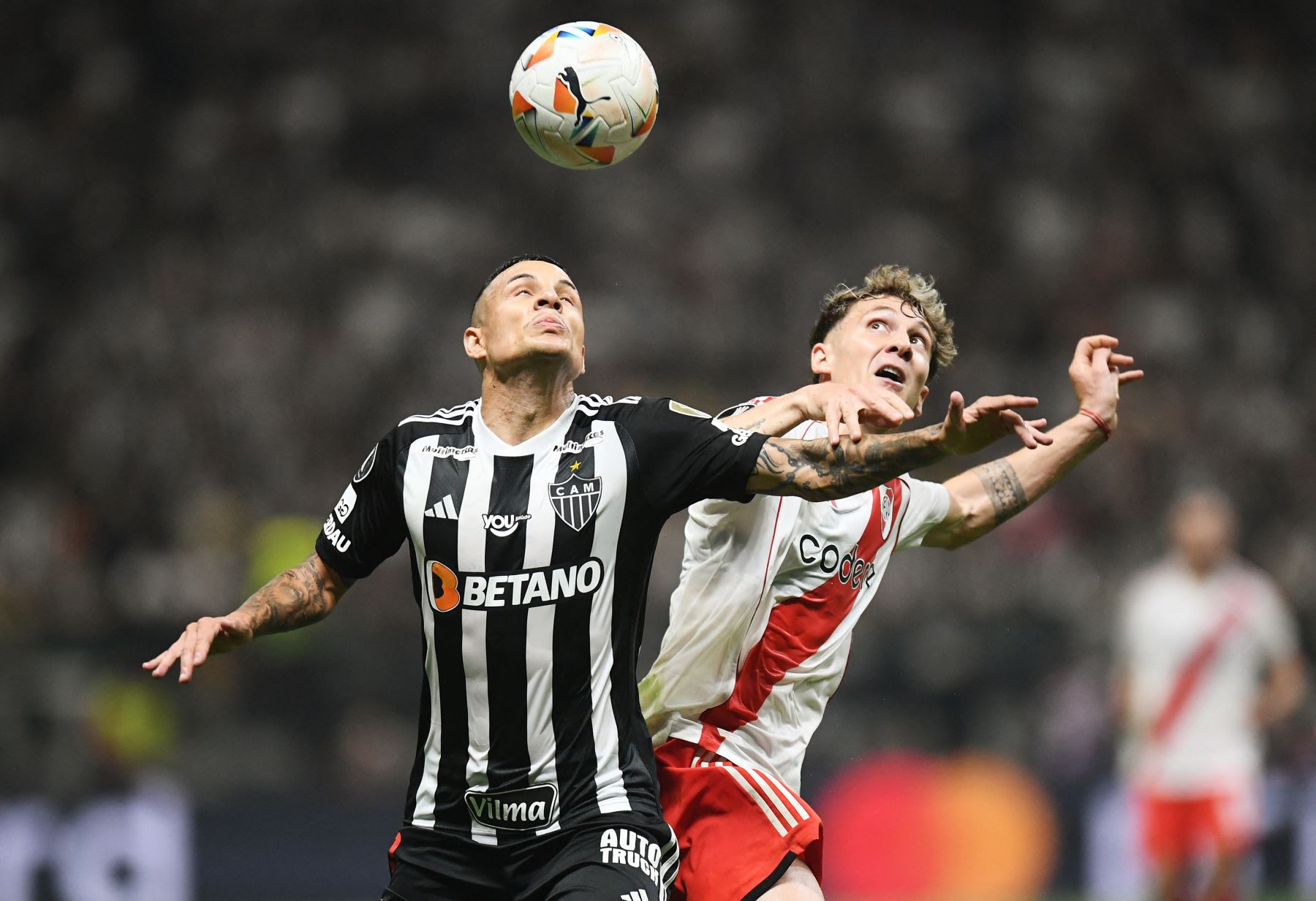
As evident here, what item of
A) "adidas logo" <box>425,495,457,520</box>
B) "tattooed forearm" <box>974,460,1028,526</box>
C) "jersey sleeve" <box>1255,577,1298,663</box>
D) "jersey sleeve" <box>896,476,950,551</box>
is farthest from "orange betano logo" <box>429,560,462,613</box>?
"jersey sleeve" <box>1255,577,1298,663</box>

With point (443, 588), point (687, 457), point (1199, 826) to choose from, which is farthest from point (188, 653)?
point (1199, 826)

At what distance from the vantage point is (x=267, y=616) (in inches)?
173

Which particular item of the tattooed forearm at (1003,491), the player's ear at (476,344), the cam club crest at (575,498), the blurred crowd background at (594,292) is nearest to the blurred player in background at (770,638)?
the tattooed forearm at (1003,491)

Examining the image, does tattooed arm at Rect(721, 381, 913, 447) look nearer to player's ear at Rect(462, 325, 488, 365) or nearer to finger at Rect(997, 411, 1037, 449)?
finger at Rect(997, 411, 1037, 449)

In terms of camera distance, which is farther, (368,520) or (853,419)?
(368,520)

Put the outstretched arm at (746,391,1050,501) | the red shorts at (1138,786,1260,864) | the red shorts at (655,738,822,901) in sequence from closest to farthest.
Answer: the outstretched arm at (746,391,1050,501) → the red shorts at (655,738,822,901) → the red shorts at (1138,786,1260,864)

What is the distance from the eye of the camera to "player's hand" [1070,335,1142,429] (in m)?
4.79

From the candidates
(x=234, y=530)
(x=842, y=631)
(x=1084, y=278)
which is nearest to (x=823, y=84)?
(x=1084, y=278)

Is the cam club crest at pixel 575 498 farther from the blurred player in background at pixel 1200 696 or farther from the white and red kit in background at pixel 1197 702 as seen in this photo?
the white and red kit in background at pixel 1197 702

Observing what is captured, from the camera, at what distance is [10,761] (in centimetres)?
926

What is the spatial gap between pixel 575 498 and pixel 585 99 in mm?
1462

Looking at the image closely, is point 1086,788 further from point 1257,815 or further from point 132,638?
point 132,638

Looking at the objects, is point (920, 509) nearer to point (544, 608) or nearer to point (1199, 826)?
point (544, 608)

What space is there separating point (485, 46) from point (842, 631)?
1236cm
